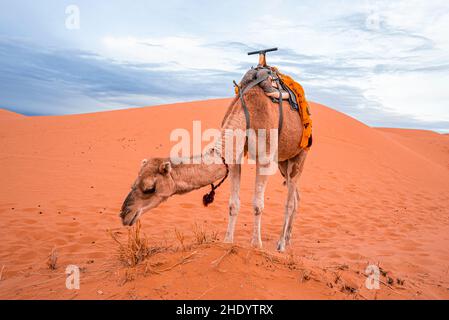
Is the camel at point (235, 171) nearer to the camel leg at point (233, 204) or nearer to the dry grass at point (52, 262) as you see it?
the camel leg at point (233, 204)

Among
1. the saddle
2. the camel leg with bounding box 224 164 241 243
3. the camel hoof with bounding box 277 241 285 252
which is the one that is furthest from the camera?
the camel hoof with bounding box 277 241 285 252

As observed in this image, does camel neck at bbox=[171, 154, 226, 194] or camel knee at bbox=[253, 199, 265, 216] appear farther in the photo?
camel knee at bbox=[253, 199, 265, 216]

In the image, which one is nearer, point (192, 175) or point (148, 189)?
point (148, 189)

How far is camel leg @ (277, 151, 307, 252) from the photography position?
19.6ft

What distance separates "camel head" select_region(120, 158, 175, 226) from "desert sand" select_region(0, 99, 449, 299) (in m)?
0.59

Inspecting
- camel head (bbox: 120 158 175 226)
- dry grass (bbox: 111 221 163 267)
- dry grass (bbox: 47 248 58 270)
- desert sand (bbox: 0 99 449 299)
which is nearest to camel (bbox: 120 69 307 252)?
camel head (bbox: 120 158 175 226)

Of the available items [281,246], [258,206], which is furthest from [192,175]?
[281,246]

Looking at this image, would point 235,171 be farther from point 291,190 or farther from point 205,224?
point 205,224

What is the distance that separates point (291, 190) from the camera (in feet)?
19.7

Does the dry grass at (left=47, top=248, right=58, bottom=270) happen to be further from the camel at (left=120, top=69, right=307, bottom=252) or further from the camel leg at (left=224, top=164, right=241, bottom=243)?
the camel leg at (left=224, top=164, right=241, bottom=243)

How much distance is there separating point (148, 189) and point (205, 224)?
4.04 m

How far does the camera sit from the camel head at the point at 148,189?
3756mm

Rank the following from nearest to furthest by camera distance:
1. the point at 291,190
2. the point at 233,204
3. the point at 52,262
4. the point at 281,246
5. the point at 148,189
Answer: the point at 148,189, the point at 52,262, the point at 233,204, the point at 281,246, the point at 291,190

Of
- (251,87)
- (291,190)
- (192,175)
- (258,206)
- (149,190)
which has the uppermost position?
(251,87)
